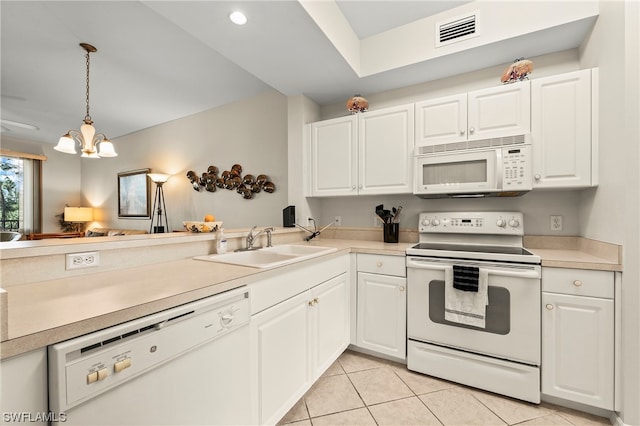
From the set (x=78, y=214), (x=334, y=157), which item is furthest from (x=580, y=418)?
(x=78, y=214)

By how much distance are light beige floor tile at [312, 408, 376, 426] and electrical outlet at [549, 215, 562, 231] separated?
194 centimetres

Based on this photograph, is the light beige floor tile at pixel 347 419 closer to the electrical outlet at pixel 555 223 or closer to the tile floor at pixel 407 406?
the tile floor at pixel 407 406

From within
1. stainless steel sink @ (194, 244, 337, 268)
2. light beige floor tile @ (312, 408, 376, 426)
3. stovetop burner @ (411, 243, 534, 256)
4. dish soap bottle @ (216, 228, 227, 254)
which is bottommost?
light beige floor tile @ (312, 408, 376, 426)

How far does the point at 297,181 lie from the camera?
2.81 m

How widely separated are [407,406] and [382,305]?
2.12 ft

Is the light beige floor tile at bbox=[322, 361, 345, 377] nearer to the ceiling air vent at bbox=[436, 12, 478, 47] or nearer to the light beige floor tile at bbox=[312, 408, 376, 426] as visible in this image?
the light beige floor tile at bbox=[312, 408, 376, 426]

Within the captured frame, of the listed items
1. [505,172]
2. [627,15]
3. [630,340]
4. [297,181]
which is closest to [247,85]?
[297,181]

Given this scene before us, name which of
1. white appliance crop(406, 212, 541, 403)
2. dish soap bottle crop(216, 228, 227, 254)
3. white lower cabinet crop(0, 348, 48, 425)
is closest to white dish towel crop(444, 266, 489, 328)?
white appliance crop(406, 212, 541, 403)

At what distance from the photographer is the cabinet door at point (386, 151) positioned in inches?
91.0

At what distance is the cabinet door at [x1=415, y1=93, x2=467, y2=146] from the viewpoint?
6.89ft

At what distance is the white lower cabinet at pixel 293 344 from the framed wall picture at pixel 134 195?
427cm

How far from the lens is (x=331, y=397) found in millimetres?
1750

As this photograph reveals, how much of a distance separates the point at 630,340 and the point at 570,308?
257 millimetres

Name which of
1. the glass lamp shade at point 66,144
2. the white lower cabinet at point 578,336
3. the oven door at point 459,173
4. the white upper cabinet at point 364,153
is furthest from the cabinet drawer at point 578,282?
the glass lamp shade at point 66,144
